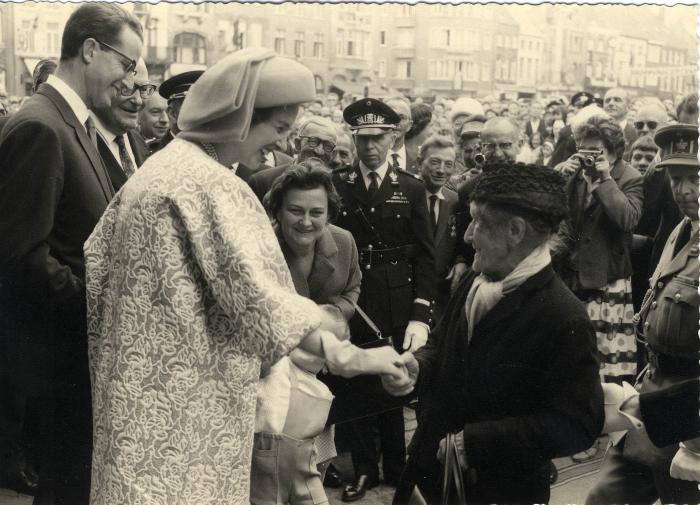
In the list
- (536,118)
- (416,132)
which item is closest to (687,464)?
(416,132)

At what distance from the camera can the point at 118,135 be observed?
11.7 feet

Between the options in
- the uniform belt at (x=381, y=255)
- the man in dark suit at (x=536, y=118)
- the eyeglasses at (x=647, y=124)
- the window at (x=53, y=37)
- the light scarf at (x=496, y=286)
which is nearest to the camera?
the light scarf at (x=496, y=286)

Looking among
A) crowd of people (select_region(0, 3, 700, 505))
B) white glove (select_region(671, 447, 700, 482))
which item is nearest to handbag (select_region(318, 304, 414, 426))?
crowd of people (select_region(0, 3, 700, 505))

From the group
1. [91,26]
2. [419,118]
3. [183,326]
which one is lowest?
[183,326]

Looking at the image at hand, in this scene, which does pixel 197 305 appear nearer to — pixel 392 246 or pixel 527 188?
pixel 527 188

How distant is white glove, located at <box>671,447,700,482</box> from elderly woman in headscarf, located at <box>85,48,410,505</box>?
1.39 meters

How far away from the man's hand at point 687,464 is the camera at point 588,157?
2.22m

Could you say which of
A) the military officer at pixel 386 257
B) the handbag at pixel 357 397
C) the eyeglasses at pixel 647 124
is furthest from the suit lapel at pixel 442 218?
the handbag at pixel 357 397

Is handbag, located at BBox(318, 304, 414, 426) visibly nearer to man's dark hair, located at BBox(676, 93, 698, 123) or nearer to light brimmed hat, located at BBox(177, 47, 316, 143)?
light brimmed hat, located at BBox(177, 47, 316, 143)

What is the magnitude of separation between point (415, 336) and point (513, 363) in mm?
2135

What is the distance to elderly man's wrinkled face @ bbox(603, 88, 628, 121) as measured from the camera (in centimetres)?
552

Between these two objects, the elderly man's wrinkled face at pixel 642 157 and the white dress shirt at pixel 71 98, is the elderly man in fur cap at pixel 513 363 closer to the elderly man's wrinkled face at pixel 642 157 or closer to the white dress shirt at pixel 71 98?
the white dress shirt at pixel 71 98

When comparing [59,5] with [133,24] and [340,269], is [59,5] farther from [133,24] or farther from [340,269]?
[340,269]

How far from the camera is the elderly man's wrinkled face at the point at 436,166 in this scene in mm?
5344
